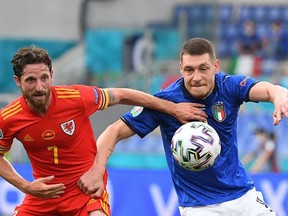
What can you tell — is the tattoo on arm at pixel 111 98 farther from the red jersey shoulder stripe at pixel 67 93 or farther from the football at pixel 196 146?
the football at pixel 196 146

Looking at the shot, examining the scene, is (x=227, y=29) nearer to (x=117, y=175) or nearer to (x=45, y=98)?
(x=117, y=175)

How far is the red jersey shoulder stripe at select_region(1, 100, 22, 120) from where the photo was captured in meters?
6.30

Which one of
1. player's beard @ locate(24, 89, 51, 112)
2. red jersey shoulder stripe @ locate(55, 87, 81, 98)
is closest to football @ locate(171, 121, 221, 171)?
red jersey shoulder stripe @ locate(55, 87, 81, 98)

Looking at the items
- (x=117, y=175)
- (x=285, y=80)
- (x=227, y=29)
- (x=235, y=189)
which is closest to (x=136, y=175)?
(x=117, y=175)

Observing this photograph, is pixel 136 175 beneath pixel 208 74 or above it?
beneath

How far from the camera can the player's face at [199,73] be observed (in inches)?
250

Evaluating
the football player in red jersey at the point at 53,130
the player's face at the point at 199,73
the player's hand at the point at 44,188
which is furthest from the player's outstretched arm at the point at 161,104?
the player's hand at the point at 44,188

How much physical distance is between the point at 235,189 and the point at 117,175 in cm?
426

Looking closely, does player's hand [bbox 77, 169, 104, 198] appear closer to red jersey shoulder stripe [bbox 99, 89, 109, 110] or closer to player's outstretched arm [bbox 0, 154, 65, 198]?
player's outstretched arm [bbox 0, 154, 65, 198]

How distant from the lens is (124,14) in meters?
22.5

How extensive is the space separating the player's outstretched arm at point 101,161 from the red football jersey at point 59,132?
8 centimetres

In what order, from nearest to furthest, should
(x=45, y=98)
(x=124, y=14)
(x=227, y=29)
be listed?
(x=45, y=98) → (x=227, y=29) → (x=124, y=14)

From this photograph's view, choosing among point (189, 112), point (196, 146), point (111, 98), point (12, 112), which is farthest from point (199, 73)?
point (12, 112)

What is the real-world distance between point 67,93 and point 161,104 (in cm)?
74
